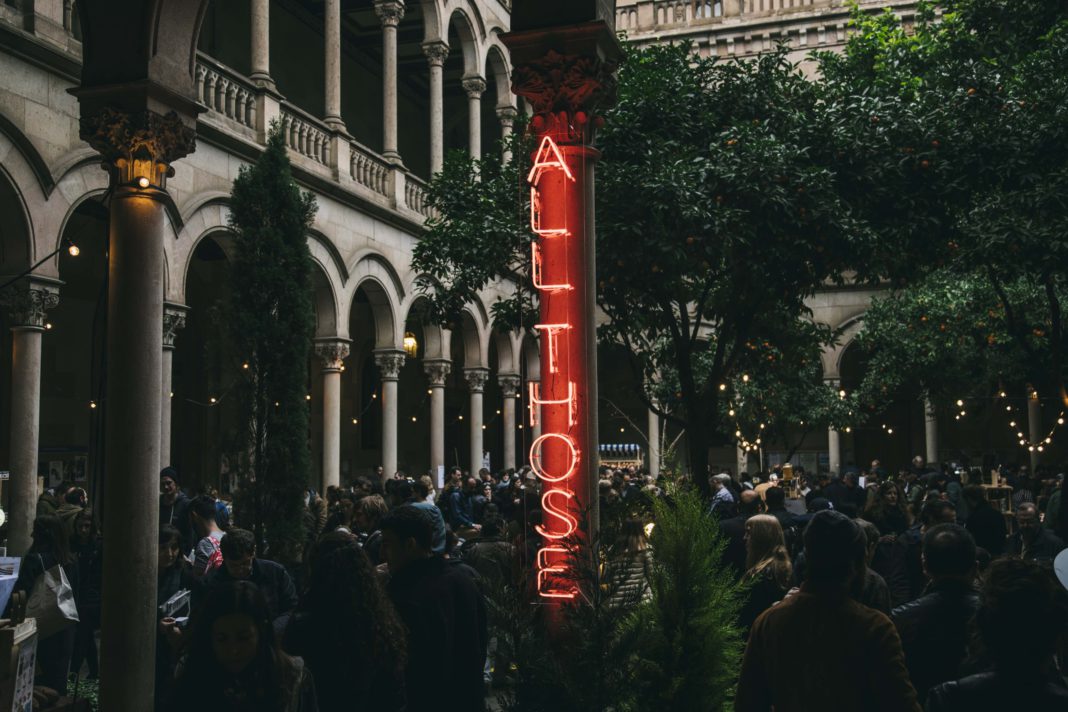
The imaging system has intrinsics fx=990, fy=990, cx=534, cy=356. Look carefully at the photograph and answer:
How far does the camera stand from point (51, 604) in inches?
159

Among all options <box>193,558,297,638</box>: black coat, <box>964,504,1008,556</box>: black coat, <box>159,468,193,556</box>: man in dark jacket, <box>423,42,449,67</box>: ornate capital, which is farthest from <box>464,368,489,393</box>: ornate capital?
<box>193,558,297,638</box>: black coat

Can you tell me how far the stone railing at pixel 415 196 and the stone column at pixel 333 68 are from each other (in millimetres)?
2871

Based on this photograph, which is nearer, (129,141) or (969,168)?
(129,141)

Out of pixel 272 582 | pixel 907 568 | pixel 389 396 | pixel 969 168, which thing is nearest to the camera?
pixel 272 582

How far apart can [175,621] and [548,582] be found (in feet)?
6.32

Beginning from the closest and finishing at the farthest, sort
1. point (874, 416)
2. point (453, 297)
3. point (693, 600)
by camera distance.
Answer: point (693, 600)
point (453, 297)
point (874, 416)

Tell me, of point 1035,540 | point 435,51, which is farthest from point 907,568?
point 435,51

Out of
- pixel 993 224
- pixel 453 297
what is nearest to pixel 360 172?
pixel 453 297

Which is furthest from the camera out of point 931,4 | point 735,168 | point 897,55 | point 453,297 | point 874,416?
point 874,416

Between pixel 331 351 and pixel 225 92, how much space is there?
4992mm

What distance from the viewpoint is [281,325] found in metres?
10.4

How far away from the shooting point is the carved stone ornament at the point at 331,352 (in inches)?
699

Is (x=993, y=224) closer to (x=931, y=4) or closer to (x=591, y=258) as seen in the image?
(x=591, y=258)

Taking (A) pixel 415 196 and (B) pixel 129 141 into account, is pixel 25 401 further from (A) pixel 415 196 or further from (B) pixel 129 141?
(A) pixel 415 196
